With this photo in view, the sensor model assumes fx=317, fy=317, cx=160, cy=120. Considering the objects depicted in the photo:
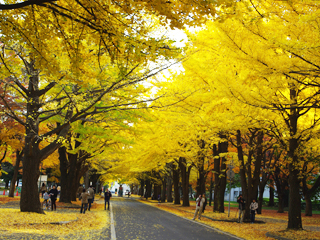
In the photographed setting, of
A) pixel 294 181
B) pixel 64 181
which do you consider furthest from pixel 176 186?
pixel 294 181

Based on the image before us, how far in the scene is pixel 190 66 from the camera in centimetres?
1362

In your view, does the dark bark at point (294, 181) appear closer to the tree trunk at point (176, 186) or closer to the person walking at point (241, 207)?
the person walking at point (241, 207)

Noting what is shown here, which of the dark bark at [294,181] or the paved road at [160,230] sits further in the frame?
the dark bark at [294,181]

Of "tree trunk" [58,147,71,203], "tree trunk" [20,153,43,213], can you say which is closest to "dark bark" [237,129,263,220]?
"tree trunk" [20,153,43,213]

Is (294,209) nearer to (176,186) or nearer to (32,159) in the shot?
(32,159)

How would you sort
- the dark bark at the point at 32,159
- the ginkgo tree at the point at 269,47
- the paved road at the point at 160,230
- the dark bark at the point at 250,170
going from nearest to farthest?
1. the ginkgo tree at the point at 269,47
2. the paved road at the point at 160,230
3. the dark bark at the point at 32,159
4. the dark bark at the point at 250,170

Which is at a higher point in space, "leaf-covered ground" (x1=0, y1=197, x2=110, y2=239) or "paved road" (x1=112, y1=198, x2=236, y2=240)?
"leaf-covered ground" (x1=0, y1=197, x2=110, y2=239)

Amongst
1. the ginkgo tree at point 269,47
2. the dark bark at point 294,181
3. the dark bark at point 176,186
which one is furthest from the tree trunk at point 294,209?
the dark bark at point 176,186

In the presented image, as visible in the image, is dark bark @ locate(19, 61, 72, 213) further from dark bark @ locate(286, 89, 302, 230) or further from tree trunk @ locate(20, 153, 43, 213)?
dark bark @ locate(286, 89, 302, 230)

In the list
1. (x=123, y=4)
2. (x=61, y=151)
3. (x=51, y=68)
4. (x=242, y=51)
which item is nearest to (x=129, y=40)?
(x=123, y=4)

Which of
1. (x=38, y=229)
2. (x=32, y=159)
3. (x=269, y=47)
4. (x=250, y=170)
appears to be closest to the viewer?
(x=269, y=47)

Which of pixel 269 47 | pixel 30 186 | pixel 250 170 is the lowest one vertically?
pixel 30 186

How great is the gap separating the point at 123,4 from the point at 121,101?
7323mm

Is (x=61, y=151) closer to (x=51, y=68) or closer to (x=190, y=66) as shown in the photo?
(x=190, y=66)
